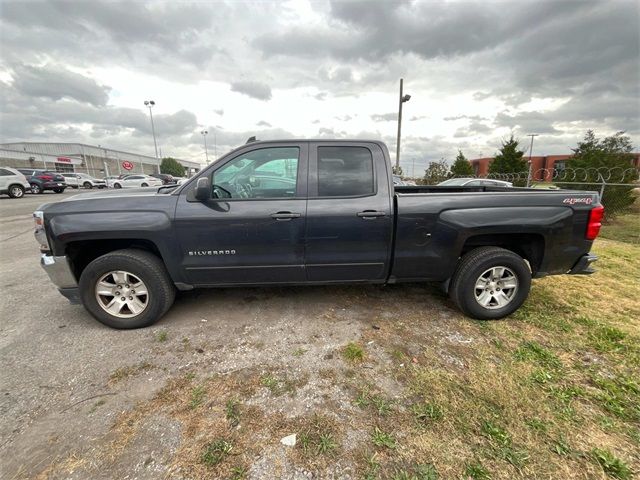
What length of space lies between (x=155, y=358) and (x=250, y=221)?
144 cm

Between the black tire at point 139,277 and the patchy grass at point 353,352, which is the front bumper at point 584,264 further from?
the black tire at point 139,277

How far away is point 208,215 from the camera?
2785 mm

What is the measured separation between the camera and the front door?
2797 mm

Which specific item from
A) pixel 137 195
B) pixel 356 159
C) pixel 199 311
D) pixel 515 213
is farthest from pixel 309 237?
pixel 515 213

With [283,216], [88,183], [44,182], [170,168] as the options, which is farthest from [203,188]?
[170,168]

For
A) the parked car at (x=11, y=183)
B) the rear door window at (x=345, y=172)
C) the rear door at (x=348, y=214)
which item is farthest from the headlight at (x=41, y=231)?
the parked car at (x=11, y=183)

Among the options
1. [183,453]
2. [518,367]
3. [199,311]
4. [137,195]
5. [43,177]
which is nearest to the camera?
[183,453]

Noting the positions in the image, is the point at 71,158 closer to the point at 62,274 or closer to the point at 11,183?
the point at 11,183

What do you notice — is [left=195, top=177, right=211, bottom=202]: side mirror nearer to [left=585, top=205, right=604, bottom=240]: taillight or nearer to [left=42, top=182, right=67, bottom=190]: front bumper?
[left=585, top=205, right=604, bottom=240]: taillight

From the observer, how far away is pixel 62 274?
9.39ft

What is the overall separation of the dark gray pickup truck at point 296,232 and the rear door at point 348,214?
10 millimetres

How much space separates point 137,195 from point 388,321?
2852mm

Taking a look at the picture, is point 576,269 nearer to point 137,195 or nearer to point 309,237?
point 309,237

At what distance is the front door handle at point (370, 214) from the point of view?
2836 millimetres
